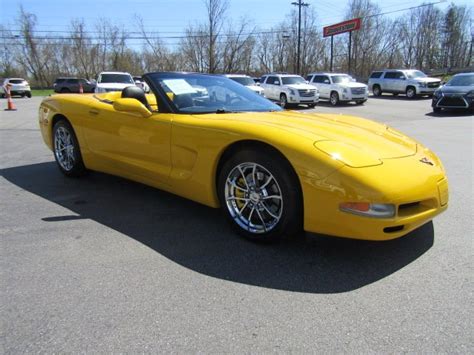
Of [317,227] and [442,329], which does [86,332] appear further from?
[442,329]

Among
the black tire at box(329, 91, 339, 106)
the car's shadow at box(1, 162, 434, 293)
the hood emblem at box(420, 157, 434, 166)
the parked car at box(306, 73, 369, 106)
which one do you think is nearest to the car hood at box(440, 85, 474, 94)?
the parked car at box(306, 73, 369, 106)

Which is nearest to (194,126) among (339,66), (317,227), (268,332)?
(317,227)

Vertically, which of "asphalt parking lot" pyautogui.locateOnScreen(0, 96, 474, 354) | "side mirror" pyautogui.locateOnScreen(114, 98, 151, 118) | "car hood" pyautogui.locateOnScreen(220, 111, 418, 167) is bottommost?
"asphalt parking lot" pyautogui.locateOnScreen(0, 96, 474, 354)

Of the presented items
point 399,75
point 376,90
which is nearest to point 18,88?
point 376,90

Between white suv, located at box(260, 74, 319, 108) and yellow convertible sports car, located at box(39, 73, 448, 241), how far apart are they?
1589cm

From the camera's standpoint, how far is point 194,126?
3.41 meters

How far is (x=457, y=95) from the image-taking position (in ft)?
48.0

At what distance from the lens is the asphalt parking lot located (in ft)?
6.64

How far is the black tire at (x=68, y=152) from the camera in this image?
193 inches

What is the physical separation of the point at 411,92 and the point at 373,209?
25147 mm

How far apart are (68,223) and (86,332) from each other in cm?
178

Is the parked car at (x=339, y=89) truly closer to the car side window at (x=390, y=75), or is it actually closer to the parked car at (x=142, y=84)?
the car side window at (x=390, y=75)

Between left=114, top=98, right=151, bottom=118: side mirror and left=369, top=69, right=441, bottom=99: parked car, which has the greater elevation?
left=369, top=69, right=441, bottom=99: parked car

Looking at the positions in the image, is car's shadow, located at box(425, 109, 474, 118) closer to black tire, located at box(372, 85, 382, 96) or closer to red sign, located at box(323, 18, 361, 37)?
black tire, located at box(372, 85, 382, 96)
